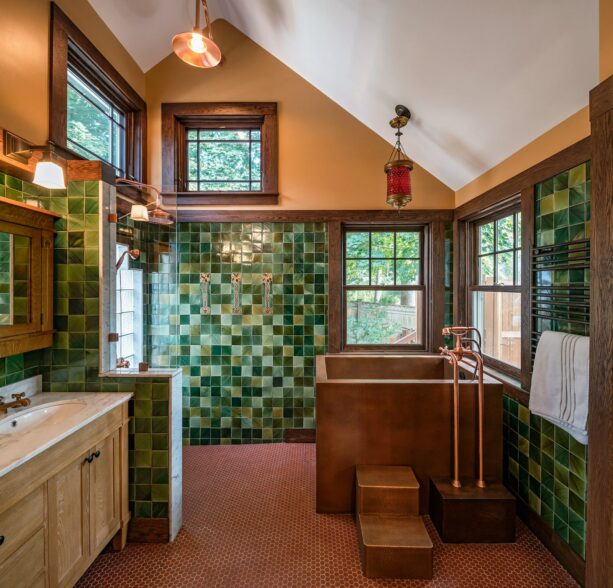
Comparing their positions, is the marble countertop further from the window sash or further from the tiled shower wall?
the tiled shower wall

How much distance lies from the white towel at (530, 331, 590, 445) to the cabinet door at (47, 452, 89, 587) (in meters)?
2.24

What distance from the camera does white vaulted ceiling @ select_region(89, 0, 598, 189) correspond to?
4.83 ft

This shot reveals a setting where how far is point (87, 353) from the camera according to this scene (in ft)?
6.32

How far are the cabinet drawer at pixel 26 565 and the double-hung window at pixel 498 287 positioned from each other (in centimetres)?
265

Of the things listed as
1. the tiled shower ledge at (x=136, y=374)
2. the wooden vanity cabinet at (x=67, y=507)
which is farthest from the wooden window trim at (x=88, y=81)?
the wooden vanity cabinet at (x=67, y=507)

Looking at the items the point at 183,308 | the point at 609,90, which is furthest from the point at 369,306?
the point at 609,90

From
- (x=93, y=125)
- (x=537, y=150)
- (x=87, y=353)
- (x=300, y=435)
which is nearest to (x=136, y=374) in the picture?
(x=87, y=353)

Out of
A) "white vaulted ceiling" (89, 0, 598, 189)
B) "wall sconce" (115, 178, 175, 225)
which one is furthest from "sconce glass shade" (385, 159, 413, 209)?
"wall sconce" (115, 178, 175, 225)

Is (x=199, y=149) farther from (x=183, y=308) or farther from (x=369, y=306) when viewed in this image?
(x=369, y=306)

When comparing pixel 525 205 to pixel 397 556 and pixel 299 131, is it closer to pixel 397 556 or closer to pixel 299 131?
pixel 299 131

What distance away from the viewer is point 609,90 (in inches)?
39.4

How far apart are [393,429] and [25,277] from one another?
2.24 metres

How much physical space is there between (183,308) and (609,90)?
Result: 295 centimetres

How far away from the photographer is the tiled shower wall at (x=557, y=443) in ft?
5.40
